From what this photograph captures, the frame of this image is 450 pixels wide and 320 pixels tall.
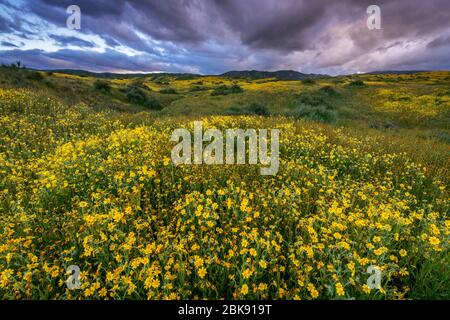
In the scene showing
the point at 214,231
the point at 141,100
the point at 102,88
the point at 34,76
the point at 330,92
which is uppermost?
the point at 102,88

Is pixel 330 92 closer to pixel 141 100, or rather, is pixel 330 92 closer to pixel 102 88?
pixel 141 100

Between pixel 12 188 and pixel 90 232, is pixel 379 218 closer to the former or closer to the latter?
pixel 90 232

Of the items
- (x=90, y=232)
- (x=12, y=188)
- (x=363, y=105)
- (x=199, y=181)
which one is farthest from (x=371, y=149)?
(x=363, y=105)

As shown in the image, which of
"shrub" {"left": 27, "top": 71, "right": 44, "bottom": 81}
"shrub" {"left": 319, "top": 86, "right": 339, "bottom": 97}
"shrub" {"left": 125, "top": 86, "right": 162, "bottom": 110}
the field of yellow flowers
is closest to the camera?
the field of yellow flowers

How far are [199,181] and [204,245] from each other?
1632 mm

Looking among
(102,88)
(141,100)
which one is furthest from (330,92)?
(102,88)

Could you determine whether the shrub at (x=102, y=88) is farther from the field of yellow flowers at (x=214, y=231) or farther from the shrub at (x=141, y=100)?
the field of yellow flowers at (x=214, y=231)

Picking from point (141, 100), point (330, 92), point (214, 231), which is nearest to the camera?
point (214, 231)

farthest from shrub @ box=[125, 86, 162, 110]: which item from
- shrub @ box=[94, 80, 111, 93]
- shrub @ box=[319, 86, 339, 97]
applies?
shrub @ box=[319, 86, 339, 97]

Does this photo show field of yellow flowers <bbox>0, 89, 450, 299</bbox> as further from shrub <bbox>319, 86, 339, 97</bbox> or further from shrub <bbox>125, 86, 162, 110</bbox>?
shrub <bbox>319, 86, 339, 97</bbox>

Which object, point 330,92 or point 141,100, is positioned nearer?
point 141,100

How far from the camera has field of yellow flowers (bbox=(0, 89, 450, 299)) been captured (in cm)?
261

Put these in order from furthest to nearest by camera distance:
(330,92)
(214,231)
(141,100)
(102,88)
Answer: (330,92) < (141,100) < (102,88) < (214,231)

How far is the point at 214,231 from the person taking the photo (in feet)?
11.2
